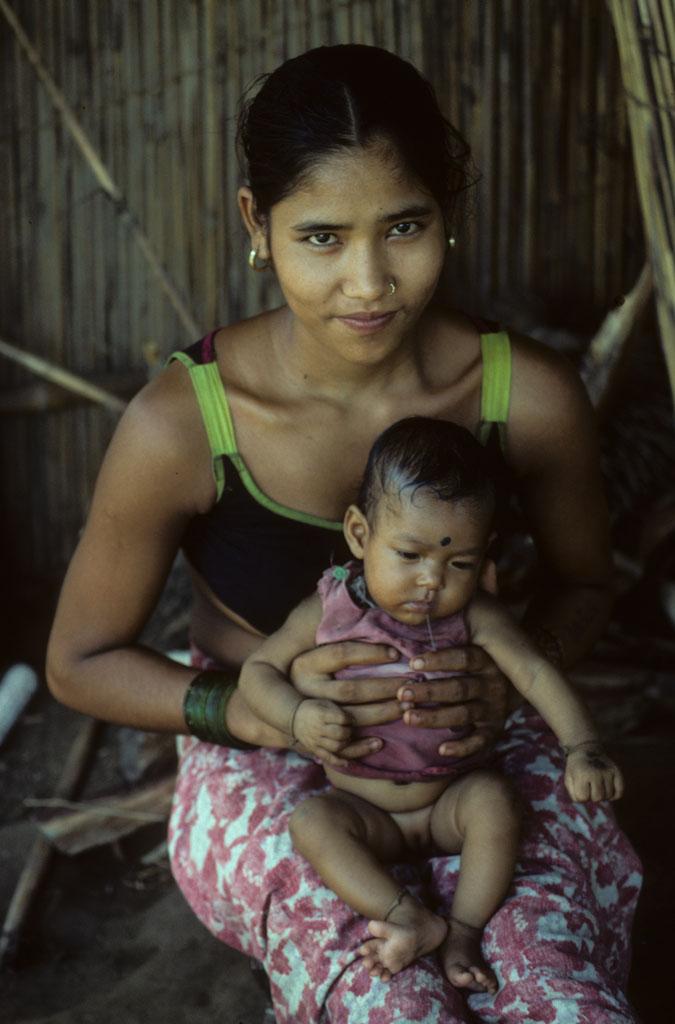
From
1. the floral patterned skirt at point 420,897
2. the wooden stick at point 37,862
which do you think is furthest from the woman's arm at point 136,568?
the wooden stick at point 37,862

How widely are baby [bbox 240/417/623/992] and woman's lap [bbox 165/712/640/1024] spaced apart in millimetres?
44

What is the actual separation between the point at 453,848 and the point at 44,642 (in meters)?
2.58

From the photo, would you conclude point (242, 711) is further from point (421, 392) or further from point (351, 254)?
point (351, 254)

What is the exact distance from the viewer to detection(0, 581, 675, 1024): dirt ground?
2484mm

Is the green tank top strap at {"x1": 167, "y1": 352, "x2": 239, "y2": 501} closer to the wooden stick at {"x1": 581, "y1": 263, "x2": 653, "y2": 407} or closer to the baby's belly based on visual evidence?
the baby's belly

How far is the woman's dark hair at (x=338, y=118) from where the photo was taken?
1772mm

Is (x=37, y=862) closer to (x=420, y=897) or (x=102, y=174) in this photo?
(x=420, y=897)

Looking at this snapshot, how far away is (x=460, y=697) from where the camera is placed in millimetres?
1832

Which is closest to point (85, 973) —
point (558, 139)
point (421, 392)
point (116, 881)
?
point (116, 881)

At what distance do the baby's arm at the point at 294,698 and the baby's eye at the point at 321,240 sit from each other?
1.71ft

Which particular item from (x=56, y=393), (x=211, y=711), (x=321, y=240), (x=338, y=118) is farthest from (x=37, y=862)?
(x=338, y=118)

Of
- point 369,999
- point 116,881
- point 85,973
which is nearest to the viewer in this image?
point 369,999

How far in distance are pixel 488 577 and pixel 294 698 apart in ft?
1.13

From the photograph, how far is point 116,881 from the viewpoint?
121 inches
